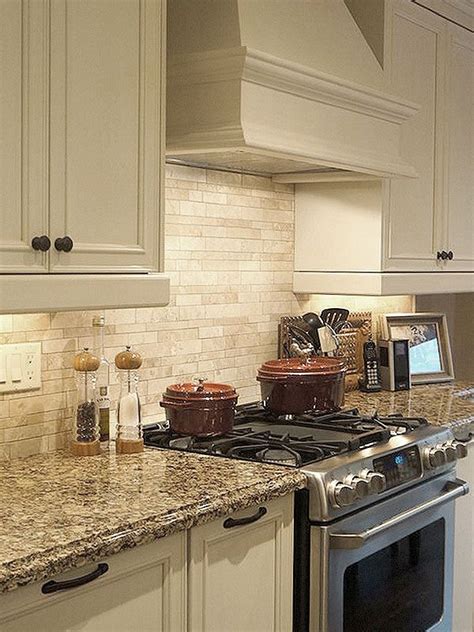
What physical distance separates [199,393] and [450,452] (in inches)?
32.9

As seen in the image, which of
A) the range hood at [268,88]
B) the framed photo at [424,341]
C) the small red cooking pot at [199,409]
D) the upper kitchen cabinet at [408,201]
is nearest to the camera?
the range hood at [268,88]

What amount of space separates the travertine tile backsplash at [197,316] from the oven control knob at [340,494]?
766 mm

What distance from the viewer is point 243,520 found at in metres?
2.24

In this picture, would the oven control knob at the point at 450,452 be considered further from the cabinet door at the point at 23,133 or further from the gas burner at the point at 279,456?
the cabinet door at the point at 23,133

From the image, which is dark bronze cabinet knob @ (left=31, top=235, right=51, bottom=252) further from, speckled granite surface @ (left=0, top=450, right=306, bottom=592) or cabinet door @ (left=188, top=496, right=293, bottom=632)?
cabinet door @ (left=188, top=496, right=293, bottom=632)

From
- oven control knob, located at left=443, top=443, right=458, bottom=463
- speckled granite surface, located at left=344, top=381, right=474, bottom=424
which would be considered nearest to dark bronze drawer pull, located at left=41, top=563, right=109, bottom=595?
oven control knob, located at left=443, top=443, right=458, bottom=463

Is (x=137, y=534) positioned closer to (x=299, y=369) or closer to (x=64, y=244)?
(x=64, y=244)

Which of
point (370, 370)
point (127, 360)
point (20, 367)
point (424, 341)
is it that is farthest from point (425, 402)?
point (20, 367)

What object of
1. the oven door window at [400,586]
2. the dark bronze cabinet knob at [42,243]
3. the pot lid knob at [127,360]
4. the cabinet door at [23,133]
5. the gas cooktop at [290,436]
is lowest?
the oven door window at [400,586]

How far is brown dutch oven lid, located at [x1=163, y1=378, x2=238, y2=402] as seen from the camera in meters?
2.72

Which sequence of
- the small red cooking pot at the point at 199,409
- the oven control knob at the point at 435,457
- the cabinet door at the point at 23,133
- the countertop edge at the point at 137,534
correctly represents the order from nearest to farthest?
the countertop edge at the point at 137,534 → the cabinet door at the point at 23,133 → the small red cooking pot at the point at 199,409 → the oven control knob at the point at 435,457

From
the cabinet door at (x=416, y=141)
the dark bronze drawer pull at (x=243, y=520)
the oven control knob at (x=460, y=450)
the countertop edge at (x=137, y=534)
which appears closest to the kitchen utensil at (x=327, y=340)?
the cabinet door at (x=416, y=141)

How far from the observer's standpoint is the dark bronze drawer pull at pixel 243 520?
2.21 meters

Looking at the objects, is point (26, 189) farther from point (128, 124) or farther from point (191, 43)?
point (191, 43)
